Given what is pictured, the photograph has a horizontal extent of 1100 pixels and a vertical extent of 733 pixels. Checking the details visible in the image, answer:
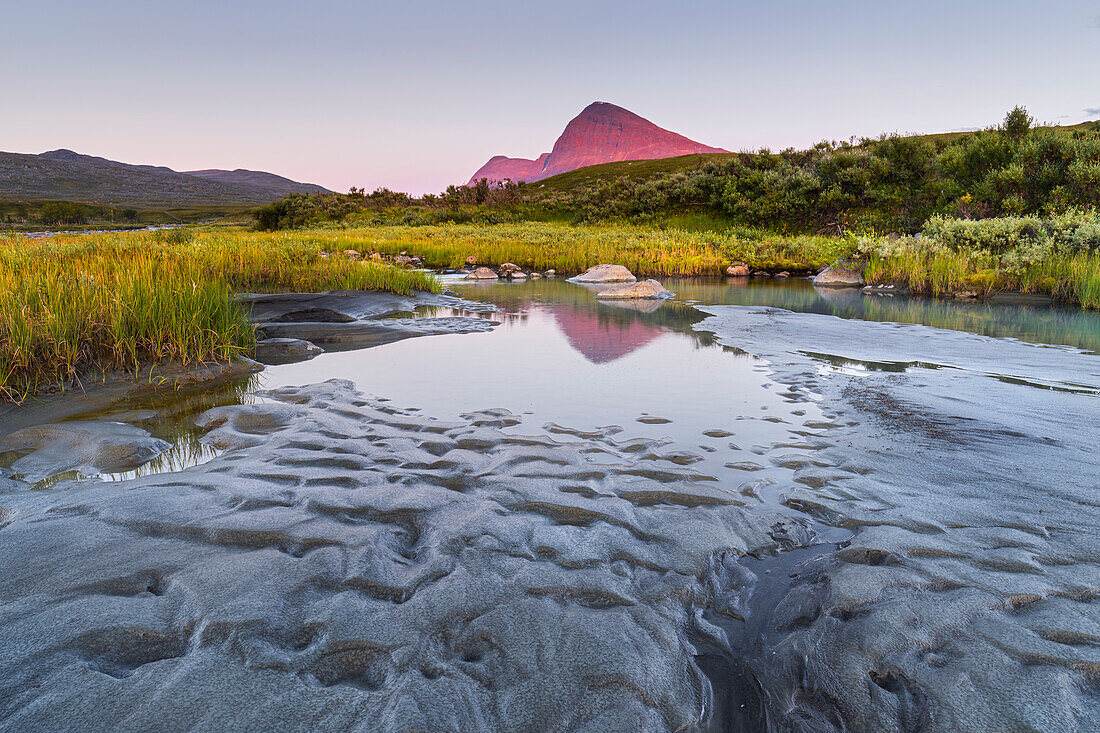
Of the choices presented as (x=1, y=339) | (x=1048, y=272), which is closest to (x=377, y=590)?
(x=1, y=339)

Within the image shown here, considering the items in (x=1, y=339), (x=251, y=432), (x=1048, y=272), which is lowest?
(x=251, y=432)

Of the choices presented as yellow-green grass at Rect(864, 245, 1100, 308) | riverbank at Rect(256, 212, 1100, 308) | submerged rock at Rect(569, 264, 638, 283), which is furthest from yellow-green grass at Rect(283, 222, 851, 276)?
yellow-green grass at Rect(864, 245, 1100, 308)

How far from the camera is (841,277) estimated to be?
17391 millimetres

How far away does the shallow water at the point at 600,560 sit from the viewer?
5.69 ft

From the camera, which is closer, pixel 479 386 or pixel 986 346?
pixel 479 386

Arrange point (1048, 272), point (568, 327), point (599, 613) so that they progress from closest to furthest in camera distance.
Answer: point (599, 613) → point (568, 327) → point (1048, 272)

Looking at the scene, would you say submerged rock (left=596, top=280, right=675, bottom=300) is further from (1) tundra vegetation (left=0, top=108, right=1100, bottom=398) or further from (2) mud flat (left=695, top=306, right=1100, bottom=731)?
(2) mud flat (left=695, top=306, right=1100, bottom=731)

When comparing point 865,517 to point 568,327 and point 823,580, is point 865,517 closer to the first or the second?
point 823,580

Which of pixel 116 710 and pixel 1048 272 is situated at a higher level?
pixel 1048 272

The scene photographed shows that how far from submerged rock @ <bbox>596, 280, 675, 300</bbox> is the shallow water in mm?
9309

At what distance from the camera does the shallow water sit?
1.74 meters

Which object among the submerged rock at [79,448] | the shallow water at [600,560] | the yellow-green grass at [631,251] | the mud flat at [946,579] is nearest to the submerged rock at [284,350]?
the shallow water at [600,560]

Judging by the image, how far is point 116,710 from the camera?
62.0 inches

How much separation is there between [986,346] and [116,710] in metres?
9.04
